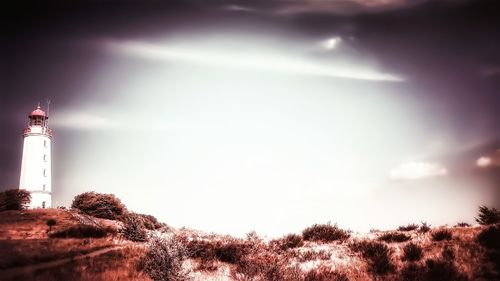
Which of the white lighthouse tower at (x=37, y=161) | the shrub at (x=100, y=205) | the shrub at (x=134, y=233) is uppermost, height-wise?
the white lighthouse tower at (x=37, y=161)

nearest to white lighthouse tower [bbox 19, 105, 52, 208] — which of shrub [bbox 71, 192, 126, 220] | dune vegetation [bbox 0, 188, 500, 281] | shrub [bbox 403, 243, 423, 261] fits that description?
shrub [bbox 71, 192, 126, 220]

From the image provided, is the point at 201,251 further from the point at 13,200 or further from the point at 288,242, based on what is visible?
the point at 13,200

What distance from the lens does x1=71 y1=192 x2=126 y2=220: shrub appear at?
116ft

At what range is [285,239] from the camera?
16031mm

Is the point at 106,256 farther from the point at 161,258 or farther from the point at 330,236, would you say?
the point at 330,236

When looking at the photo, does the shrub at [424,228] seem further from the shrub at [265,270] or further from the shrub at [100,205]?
the shrub at [100,205]

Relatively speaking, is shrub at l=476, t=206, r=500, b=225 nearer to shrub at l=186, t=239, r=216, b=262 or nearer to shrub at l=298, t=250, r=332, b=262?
shrub at l=298, t=250, r=332, b=262

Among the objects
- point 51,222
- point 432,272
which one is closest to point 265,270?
point 432,272

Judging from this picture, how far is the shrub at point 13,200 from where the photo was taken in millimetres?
33375

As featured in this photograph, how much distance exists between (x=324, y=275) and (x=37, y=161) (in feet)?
148

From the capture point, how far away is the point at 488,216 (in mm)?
15406

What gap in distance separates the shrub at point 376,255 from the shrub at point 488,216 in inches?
204

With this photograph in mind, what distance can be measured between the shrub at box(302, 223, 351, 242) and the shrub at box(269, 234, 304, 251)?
58cm

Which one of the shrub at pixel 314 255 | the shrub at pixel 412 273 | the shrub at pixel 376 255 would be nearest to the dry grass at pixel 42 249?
the shrub at pixel 314 255
